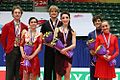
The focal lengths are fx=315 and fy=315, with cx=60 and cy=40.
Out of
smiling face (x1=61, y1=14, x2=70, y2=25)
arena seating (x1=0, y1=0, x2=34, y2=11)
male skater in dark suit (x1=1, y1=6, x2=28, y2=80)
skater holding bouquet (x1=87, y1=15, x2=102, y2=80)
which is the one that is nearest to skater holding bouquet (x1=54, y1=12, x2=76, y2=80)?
smiling face (x1=61, y1=14, x2=70, y2=25)

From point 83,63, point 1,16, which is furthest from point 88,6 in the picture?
point 83,63

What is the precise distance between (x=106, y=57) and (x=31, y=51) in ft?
3.61

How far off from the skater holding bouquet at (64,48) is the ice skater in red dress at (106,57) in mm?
406

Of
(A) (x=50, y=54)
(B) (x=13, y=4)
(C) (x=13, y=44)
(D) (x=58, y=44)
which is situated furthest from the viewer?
(B) (x=13, y=4)

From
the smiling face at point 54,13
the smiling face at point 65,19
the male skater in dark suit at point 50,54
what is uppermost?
the smiling face at point 54,13

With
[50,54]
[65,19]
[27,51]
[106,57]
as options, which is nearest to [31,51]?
[27,51]

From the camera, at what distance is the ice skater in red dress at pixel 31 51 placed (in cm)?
462

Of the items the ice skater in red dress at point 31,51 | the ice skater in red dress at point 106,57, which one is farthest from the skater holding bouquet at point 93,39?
the ice skater in red dress at point 31,51

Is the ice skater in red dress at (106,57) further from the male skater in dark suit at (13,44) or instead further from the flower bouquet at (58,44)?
the male skater in dark suit at (13,44)

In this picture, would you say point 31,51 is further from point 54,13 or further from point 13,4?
point 13,4

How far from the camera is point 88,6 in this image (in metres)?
13.8

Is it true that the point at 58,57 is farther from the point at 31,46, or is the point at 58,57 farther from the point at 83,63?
the point at 83,63

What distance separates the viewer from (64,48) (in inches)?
179

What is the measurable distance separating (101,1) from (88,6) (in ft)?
3.46
